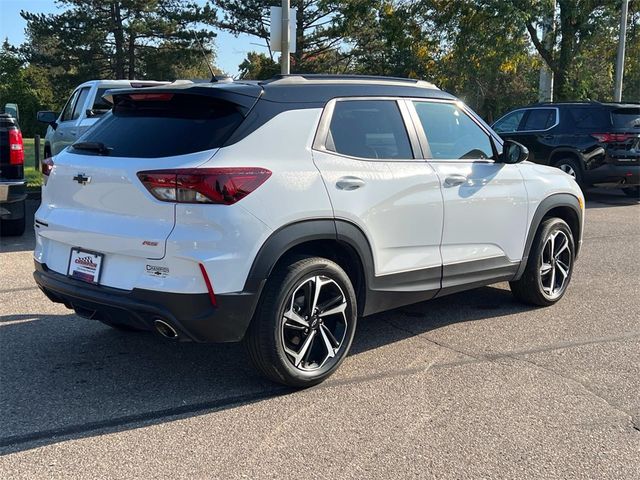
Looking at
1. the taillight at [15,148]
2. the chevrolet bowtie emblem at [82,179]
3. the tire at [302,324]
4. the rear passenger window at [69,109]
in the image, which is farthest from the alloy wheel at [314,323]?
the rear passenger window at [69,109]

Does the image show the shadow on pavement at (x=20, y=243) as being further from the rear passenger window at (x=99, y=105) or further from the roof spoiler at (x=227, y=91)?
the roof spoiler at (x=227, y=91)

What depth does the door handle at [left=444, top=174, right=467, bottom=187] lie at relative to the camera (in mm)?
4875

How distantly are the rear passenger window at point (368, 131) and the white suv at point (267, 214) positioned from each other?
1 centimetres

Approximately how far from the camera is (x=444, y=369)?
14.7 ft

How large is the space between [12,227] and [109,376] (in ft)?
17.1

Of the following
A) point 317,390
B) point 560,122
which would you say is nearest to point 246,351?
point 317,390

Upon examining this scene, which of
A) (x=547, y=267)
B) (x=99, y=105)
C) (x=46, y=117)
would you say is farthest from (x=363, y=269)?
(x=46, y=117)

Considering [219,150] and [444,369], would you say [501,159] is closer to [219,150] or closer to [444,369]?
[444,369]

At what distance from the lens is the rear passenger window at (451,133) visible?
4953 millimetres

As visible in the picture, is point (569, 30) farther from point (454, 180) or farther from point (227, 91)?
point (227, 91)

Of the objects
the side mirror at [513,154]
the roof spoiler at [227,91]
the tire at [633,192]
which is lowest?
the tire at [633,192]

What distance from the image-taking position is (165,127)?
13.1 feet

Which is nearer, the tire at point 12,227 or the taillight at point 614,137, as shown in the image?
the tire at point 12,227

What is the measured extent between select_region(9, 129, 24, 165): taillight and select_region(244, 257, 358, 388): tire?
17.9 ft
